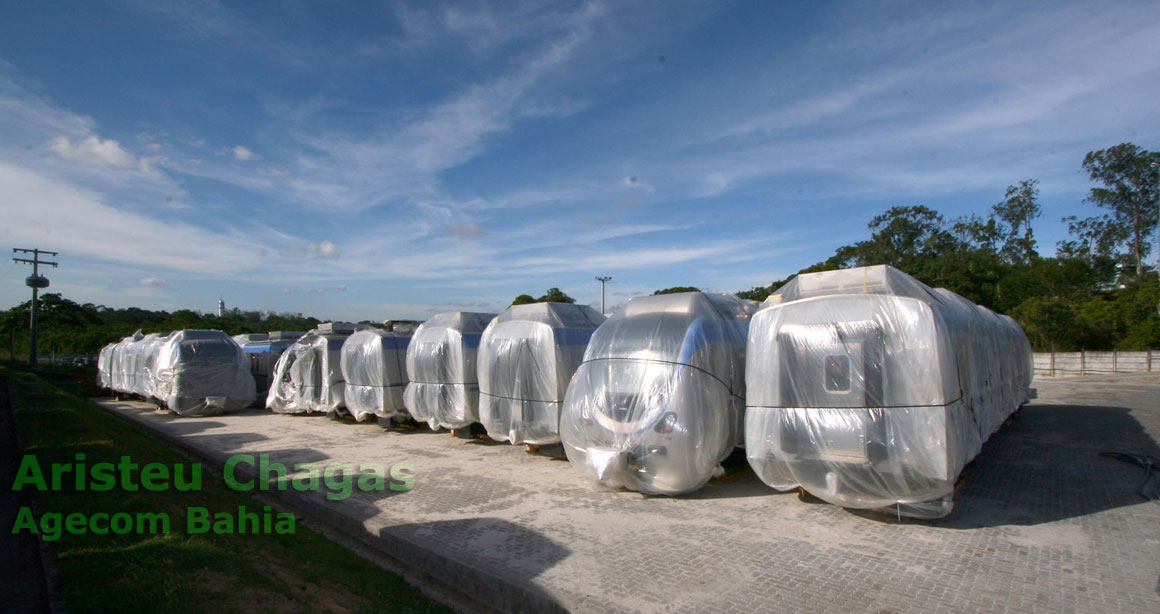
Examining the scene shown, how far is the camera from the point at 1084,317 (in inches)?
1275

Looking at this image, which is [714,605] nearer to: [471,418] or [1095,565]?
[1095,565]

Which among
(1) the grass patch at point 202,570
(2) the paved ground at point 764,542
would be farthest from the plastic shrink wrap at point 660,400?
(1) the grass patch at point 202,570

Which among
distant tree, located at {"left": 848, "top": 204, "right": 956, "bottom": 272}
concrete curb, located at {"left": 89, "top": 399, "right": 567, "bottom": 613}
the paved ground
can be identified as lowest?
concrete curb, located at {"left": 89, "top": 399, "right": 567, "bottom": 613}

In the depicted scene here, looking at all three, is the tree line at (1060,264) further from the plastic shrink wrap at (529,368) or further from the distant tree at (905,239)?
the plastic shrink wrap at (529,368)

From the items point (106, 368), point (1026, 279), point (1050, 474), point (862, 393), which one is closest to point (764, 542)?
point (862, 393)

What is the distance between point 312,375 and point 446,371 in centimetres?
582

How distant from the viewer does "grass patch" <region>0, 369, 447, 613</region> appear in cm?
355

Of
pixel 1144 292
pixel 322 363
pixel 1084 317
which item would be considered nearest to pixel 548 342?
pixel 322 363

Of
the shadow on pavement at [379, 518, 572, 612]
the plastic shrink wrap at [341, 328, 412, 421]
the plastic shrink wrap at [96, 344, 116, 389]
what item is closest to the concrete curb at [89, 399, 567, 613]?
the shadow on pavement at [379, 518, 572, 612]

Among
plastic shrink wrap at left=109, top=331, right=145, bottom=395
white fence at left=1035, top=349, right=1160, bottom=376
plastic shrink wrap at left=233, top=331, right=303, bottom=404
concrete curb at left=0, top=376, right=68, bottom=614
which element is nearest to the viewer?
concrete curb at left=0, top=376, right=68, bottom=614

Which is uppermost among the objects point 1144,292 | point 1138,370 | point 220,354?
point 1144,292

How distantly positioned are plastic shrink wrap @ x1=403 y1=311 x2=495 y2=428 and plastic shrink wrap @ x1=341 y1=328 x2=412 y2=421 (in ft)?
A: 2.96

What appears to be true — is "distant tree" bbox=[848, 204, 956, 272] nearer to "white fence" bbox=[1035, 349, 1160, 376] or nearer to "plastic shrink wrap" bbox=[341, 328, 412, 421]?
"white fence" bbox=[1035, 349, 1160, 376]

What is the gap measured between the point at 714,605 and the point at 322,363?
42.6 feet
